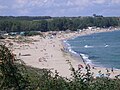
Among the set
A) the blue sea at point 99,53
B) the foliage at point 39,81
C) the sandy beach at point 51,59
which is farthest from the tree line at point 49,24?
the foliage at point 39,81

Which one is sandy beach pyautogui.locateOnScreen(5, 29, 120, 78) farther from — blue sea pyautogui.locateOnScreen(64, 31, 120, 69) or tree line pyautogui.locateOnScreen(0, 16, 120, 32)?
tree line pyautogui.locateOnScreen(0, 16, 120, 32)

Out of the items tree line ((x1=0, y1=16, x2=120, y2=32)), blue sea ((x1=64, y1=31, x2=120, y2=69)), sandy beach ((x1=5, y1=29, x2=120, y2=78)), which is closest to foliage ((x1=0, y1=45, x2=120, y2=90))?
sandy beach ((x1=5, y1=29, x2=120, y2=78))

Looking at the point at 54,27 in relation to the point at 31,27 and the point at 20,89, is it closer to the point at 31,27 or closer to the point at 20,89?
the point at 31,27

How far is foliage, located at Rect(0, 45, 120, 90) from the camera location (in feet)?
25.9

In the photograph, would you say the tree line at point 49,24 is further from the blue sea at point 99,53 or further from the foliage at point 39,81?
the foliage at point 39,81

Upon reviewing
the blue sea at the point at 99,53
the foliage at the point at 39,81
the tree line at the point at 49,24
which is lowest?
the tree line at the point at 49,24

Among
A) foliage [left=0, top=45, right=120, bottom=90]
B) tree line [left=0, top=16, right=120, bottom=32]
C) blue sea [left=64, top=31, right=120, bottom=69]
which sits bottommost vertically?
tree line [left=0, top=16, right=120, bottom=32]

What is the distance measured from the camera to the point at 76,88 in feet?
26.7

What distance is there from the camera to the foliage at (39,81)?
7.89 meters

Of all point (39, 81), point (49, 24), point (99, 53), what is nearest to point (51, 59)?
point (99, 53)

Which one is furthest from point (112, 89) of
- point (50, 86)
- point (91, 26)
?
point (91, 26)

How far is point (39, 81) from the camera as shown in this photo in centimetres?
874

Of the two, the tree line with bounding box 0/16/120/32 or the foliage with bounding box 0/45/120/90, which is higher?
the foliage with bounding box 0/45/120/90

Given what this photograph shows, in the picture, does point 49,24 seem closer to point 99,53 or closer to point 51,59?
point 99,53
